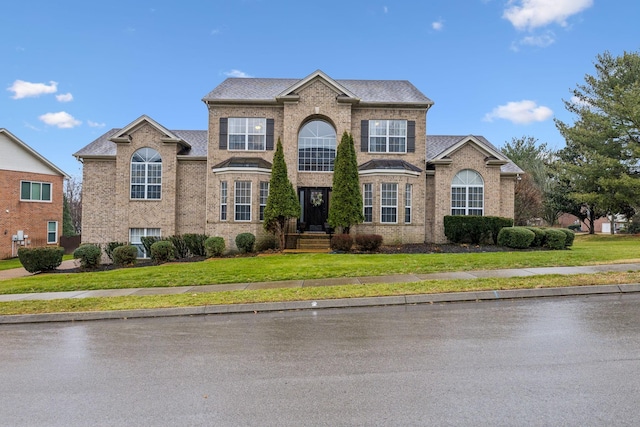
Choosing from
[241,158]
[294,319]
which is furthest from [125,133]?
[294,319]

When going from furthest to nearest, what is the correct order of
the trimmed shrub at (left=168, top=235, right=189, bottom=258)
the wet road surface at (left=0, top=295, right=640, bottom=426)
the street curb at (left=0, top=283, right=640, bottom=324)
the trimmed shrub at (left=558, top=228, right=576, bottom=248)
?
1. the trimmed shrub at (left=168, top=235, right=189, bottom=258)
2. the trimmed shrub at (left=558, top=228, right=576, bottom=248)
3. the street curb at (left=0, top=283, right=640, bottom=324)
4. the wet road surface at (left=0, top=295, right=640, bottom=426)

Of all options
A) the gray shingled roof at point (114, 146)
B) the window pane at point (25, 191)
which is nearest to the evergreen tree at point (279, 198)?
the gray shingled roof at point (114, 146)

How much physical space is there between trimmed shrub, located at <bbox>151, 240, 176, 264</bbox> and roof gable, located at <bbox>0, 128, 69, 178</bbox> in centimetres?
1672

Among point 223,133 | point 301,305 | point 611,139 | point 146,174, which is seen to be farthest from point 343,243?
point 611,139

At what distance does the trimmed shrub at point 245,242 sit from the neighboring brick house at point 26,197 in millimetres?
18431

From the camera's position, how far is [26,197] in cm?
2928

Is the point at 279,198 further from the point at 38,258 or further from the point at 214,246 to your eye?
the point at 38,258

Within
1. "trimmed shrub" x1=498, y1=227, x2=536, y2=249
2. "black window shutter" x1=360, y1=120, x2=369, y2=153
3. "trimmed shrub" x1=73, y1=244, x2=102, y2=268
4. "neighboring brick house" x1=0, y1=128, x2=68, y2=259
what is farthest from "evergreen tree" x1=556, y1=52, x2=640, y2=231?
"neighboring brick house" x1=0, y1=128, x2=68, y2=259

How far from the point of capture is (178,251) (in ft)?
66.6

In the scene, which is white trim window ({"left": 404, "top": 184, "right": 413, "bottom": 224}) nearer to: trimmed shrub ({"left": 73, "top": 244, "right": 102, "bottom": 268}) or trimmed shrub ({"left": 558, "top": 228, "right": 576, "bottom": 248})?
trimmed shrub ({"left": 558, "top": 228, "right": 576, "bottom": 248})

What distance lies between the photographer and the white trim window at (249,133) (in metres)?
22.3

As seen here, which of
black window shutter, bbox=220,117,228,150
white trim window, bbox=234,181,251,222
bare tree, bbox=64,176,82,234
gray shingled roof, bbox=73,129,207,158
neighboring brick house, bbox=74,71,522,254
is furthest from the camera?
bare tree, bbox=64,176,82,234

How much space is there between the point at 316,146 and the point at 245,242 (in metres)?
6.46

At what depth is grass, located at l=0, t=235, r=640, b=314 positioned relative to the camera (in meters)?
9.95
